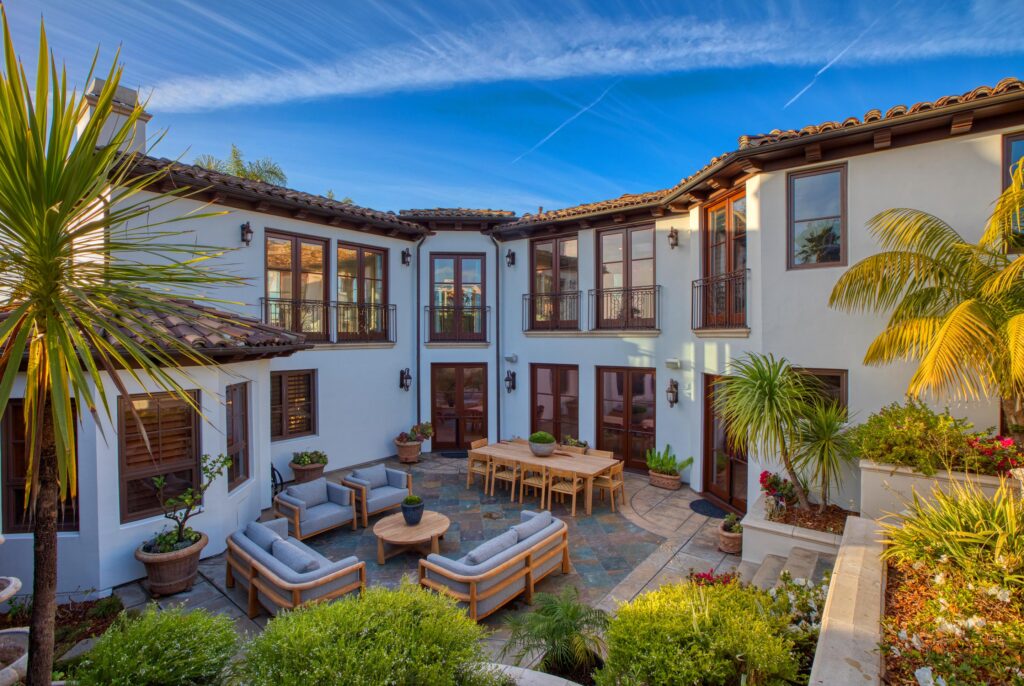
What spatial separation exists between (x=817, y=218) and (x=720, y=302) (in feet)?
8.01

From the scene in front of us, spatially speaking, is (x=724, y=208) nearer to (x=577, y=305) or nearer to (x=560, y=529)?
(x=577, y=305)

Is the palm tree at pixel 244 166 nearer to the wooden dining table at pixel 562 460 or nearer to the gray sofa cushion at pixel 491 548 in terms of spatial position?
the wooden dining table at pixel 562 460

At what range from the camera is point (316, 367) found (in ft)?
38.7

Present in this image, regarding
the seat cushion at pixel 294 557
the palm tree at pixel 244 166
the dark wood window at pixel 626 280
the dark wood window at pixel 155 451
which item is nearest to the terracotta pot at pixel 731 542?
the dark wood window at pixel 626 280

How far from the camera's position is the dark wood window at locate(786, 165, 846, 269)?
7520mm

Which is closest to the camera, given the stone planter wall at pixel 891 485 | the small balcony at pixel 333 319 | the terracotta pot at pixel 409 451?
the stone planter wall at pixel 891 485

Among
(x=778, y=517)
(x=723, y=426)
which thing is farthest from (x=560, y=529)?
(x=723, y=426)

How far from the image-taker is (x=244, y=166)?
21.9 meters

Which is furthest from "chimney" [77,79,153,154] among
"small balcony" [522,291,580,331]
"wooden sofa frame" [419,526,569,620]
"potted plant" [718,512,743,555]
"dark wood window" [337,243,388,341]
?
"potted plant" [718,512,743,555]

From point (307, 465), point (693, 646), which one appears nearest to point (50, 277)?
point (693, 646)

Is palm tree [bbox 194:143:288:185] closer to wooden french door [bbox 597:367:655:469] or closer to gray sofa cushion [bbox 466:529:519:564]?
wooden french door [bbox 597:367:655:469]

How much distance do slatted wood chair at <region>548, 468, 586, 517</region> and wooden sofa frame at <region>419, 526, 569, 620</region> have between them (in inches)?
94.0

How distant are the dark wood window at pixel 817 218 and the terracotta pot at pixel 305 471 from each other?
34.8ft

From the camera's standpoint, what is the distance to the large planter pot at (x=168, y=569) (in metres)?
6.25
